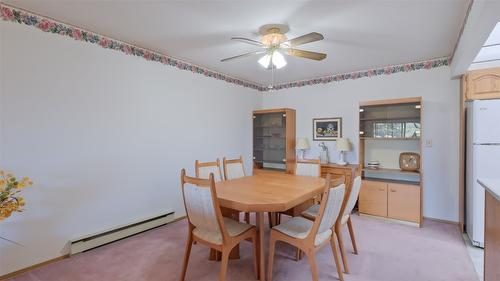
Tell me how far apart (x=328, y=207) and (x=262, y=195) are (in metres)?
0.54

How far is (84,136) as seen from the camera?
2.61 m

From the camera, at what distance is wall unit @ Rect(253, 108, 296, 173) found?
469cm

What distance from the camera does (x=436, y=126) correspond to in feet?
11.5

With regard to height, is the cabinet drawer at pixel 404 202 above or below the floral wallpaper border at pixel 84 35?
below

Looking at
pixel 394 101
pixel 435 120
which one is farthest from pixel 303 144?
pixel 435 120

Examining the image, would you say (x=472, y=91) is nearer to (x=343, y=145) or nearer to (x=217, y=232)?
(x=343, y=145)

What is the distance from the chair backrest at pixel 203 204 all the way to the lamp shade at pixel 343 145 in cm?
280

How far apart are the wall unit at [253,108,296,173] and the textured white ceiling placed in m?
1.65

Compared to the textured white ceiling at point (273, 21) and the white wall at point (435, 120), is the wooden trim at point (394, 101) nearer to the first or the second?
the white wall at point (435, 120)

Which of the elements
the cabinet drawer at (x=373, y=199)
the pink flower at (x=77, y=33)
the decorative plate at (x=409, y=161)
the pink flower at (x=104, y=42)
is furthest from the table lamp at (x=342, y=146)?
the pink flower at (x=77, y=33)

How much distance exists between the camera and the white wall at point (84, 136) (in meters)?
2.20

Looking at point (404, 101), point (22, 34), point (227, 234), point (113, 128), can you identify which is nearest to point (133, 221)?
point (113, 128)

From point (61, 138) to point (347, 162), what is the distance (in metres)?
3.96

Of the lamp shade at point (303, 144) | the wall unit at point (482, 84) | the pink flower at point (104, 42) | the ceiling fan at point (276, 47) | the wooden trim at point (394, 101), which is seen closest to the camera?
the ceiling fan at point (276, 47)
